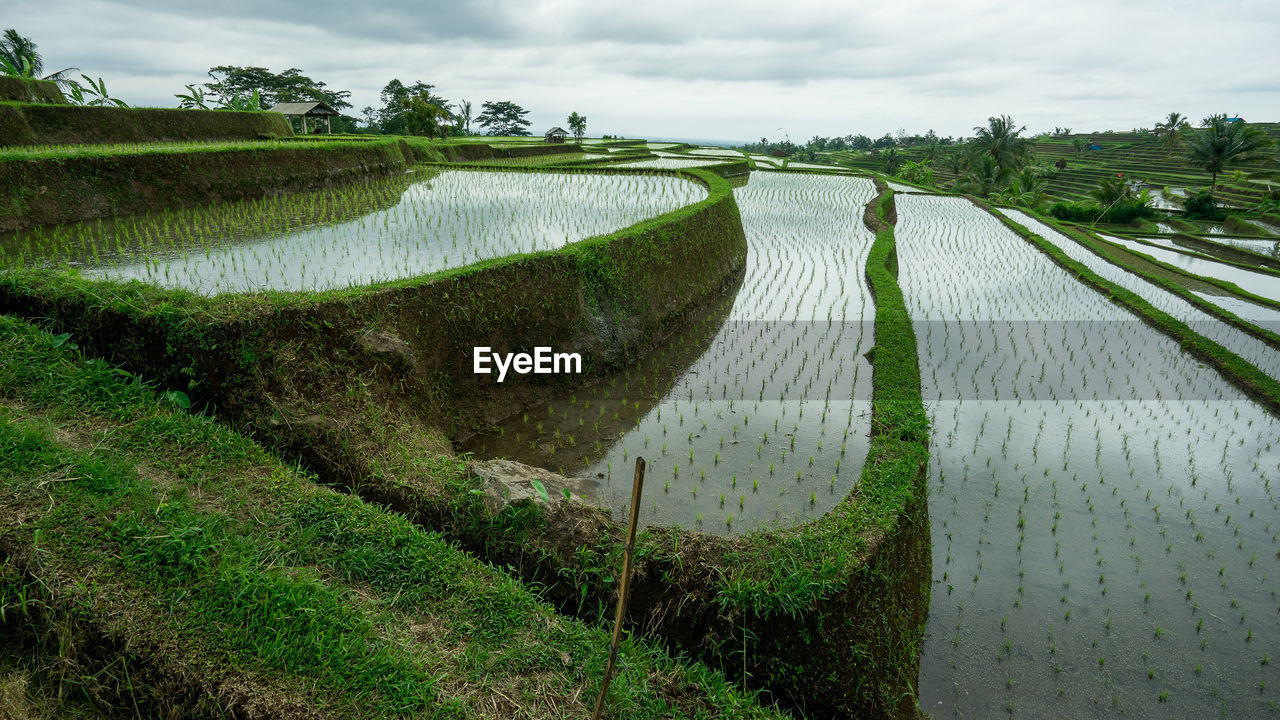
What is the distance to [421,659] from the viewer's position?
2412mm

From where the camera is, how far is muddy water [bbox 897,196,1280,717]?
328 cm

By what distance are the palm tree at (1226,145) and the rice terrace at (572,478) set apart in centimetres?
2722

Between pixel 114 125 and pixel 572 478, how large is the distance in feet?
41.6

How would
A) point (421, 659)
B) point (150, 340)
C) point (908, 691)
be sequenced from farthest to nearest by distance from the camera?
point (150, 340) → point (908, 691) → point (421, 659)

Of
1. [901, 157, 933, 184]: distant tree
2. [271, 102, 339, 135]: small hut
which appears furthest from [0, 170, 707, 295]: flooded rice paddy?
[901, 157, 933, 184]: distant tree

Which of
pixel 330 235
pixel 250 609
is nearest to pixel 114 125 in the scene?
Answer: pixel 330 235

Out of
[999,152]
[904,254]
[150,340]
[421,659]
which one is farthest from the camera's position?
[999,152]

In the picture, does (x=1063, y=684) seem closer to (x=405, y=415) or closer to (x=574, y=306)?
(x=405, y=415)

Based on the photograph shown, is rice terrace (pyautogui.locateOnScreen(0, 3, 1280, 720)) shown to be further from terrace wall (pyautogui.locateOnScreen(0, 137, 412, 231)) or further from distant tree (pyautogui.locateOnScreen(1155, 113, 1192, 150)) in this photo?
distant tree (pyautogui.locateOnScreen(1155, 113, 1192, 150))

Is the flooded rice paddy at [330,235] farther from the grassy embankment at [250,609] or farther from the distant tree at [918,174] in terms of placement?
the distant tree at [918,174]

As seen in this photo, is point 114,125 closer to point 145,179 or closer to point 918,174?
point 145,179

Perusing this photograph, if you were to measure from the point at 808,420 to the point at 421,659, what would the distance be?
4.07 m

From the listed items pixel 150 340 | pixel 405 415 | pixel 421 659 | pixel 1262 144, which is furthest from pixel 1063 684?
pixel 1262 144

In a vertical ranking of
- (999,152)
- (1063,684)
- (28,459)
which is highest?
(999,152)
